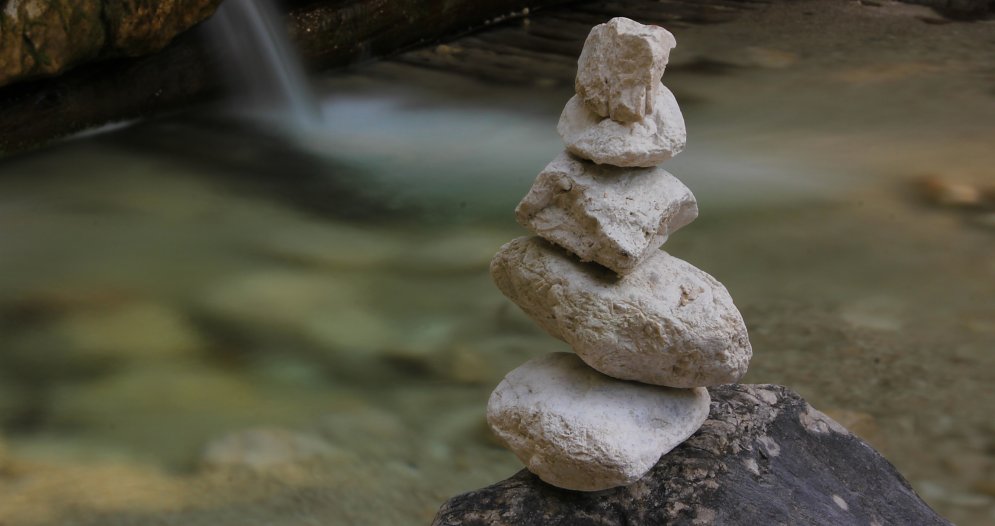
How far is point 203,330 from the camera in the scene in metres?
4.12

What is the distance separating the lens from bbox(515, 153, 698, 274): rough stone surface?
85.4 inches

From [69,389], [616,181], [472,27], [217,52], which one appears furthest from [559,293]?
[472,27]

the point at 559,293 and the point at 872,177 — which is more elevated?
the point at 559,293

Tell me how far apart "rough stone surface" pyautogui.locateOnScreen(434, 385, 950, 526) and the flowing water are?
843 mm

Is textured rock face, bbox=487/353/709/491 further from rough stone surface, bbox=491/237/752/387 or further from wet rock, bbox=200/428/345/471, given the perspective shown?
wet rock, bbox=200/428/345/471

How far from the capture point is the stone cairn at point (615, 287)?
84.7 inches

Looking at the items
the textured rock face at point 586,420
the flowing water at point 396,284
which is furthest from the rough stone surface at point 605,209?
the flowing water at point 396,284

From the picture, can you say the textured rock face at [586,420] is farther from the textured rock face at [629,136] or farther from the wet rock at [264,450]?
the wet rock at [264,450]

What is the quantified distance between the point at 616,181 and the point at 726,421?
67cm

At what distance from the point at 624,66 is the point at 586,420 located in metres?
0.70

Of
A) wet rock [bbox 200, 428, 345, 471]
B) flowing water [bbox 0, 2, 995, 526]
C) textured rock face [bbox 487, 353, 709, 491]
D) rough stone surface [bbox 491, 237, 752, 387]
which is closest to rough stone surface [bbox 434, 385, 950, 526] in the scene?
textured rock face [bbox 487, 353, 709, 491]

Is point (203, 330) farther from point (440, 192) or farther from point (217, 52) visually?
point (217, 52)

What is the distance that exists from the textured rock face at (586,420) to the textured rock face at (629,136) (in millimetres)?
483

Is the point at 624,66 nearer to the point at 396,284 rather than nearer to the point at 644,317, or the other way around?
the point at 644,317
